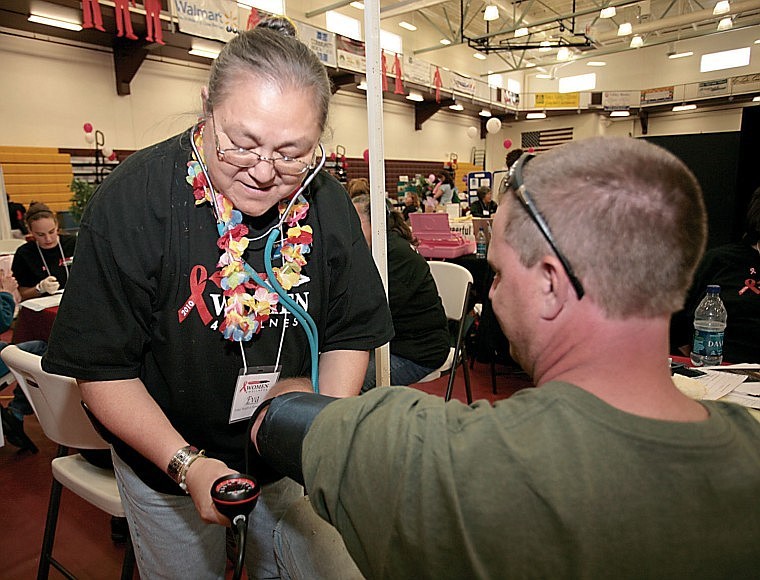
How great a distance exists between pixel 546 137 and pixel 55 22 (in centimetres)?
1318

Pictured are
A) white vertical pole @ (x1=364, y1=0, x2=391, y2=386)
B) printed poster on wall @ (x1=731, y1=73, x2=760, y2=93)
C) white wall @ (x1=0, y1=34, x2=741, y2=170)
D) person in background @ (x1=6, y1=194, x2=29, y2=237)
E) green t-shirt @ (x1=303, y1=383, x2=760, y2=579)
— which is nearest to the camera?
green t-shirt @ (x1=303, y1=383, x2=760, y2=579)

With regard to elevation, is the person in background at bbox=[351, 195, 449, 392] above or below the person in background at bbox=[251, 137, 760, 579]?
below

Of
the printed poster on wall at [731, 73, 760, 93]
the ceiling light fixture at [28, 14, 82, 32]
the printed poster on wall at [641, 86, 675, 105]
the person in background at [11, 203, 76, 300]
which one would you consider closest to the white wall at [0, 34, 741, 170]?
the ceiling light fixture at [28, 14, 82, 32]

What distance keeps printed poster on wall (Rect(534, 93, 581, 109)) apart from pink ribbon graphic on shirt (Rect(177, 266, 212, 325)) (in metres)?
15.3

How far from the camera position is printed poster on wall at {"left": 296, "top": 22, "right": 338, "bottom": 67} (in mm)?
7649

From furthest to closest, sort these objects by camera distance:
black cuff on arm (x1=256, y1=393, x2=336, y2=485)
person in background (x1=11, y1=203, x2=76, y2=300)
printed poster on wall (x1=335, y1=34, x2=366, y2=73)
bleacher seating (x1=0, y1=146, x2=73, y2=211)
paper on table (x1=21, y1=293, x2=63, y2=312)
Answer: printed poster on wall (x1=335, y1=34, x2=366, y2=73) → bleacher seating (x1=0, y1=146, x2=73, y2=211) → person in background (x1=11, y1=203, x2=76, y2=300) → paper on table (x1=21, y1=293, x2=63, y2=312) → black cuff on arm (x1=256, y1=393, x2=336, y2=485)

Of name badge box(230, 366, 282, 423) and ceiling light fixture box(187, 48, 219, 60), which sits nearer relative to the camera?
name badge box(230, 366, 282, 423)

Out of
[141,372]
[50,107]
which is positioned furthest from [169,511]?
[50,107]

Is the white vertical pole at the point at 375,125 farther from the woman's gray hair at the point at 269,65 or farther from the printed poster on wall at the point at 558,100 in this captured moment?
the printed poster on wall at the point at 558,100

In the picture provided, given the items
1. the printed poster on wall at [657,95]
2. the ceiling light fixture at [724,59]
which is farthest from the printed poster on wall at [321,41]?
the ceiling light fixture at [724,59]

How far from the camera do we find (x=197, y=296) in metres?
0.92

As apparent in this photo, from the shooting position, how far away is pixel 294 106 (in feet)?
2.74

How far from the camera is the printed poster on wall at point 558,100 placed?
14.3 metres

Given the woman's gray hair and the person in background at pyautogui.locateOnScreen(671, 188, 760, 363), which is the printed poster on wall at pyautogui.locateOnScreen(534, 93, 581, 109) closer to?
the person in background at pyautogui.locateOnScreen(671, 188, 760, 363)
